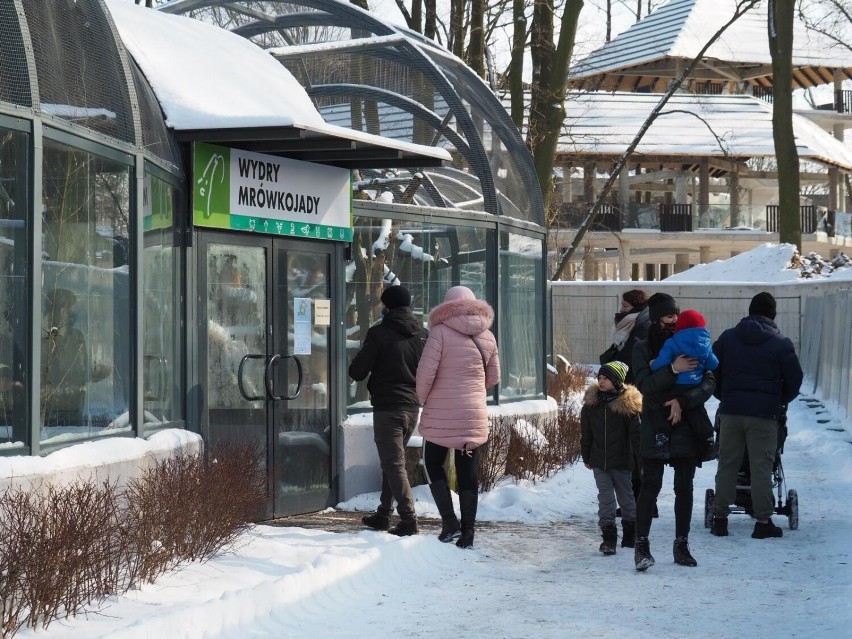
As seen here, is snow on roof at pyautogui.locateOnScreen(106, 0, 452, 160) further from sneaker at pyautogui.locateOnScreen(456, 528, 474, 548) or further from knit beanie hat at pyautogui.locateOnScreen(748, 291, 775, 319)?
sneaker at pyautogui.locateOnScreen(456, 528, 474, 548)

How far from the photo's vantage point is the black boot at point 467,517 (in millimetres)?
Answer: 9664

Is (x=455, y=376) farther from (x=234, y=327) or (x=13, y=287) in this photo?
(x=13, y=287)

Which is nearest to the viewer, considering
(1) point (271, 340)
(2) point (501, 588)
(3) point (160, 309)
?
(2) point (501, 588)

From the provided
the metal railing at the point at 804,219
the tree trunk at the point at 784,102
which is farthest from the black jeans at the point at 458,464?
the metal railing at the point at 804,219

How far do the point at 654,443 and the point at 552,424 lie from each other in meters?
5.50

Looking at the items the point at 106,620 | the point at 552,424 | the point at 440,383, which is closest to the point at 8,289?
the point at 106,620

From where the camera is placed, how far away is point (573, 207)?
42062 millimetres

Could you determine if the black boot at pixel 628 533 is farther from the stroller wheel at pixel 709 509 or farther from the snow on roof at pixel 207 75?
the snow on roof at pixel 207 75

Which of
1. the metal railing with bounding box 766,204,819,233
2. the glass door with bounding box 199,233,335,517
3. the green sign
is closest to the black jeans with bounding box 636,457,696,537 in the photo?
the glass door with bounding box 199,233,335,517

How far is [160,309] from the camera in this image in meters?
9.91

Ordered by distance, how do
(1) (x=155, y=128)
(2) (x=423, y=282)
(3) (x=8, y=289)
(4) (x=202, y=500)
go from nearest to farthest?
(3) (x=8, y=289) < (4) (x=202, y=500) < (1) (x=155, y=128) < (2) (x=423, y=282)

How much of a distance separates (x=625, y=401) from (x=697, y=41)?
1797 inches

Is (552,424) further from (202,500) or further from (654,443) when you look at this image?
(202,500)

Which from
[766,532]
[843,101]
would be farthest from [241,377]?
[843,101]
